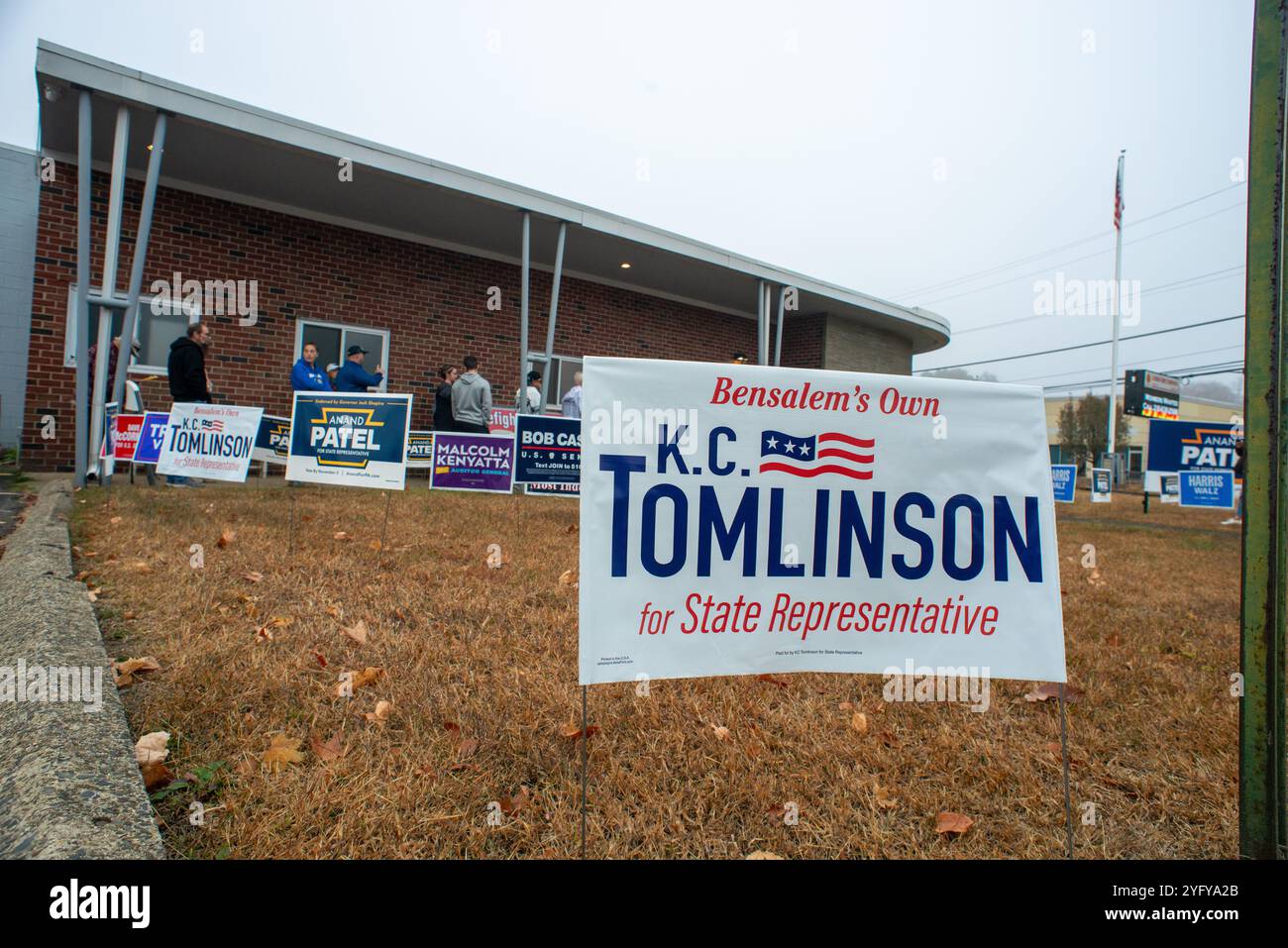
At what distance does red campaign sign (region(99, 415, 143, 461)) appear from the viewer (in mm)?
8312

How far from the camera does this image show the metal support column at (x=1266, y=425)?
1704mm

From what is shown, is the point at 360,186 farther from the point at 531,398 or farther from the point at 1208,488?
the point at 1208,488

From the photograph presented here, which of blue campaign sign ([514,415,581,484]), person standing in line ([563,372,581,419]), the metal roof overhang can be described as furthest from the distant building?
blue campaign sign ([514,415,581,484])

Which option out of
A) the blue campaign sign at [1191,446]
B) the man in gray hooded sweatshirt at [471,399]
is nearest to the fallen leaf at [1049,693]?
the man in gray hooded sweatshirt at [471,399]

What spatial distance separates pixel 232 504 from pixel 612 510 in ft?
23.0

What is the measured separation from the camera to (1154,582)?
254 inches

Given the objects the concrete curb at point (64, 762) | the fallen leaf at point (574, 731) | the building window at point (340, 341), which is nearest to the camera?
the concrete curb at point (64, 762)

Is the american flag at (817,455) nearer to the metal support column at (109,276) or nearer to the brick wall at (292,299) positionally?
the metal support column at (109,276)

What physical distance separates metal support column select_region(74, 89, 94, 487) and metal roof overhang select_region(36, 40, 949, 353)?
447 millimetres

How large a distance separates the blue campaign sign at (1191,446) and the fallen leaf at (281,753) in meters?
18.2

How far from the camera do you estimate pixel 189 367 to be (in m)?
8.97

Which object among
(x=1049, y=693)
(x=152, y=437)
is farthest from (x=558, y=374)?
(x=1049, y=693)

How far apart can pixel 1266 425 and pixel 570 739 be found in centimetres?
227
